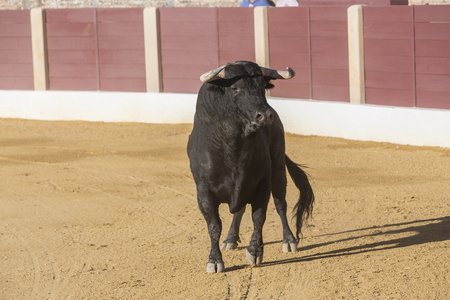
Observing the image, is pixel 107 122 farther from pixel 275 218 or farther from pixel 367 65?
pixel 275 218

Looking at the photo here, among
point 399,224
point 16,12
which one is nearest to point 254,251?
point 399,224

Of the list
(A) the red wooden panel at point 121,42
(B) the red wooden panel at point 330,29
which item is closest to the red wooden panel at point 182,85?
(A) the red wooden panel at point 121,42

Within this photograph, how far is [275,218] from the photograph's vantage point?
805 cm

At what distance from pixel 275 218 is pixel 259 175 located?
1.83 meters

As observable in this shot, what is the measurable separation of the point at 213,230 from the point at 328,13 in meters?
7.97

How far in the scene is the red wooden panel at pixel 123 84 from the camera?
16.1m

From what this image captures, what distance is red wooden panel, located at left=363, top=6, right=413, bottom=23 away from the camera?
491 inches

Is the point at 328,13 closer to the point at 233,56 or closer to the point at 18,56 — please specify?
the point at 233,56

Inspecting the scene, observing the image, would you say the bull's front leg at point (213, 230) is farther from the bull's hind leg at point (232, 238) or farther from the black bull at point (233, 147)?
the bull's hind leg at point (232, 238)

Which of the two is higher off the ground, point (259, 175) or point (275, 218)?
point (259, 175)

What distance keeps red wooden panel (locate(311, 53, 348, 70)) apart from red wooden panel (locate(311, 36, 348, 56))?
0.06 m

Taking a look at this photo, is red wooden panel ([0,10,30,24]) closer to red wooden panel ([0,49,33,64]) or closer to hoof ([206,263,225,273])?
red wooden panel ([0,49,33,64])

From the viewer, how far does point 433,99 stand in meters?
12.1

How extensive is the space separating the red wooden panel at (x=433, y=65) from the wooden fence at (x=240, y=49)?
0.01 m
